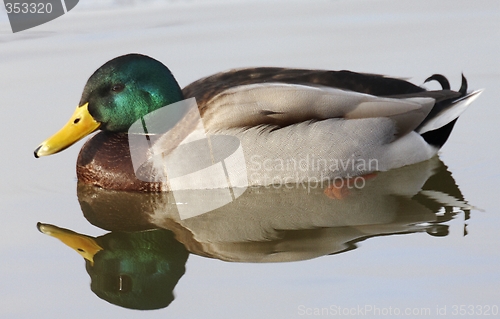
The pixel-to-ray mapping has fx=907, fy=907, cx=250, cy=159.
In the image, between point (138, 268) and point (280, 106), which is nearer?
point (138, 268)

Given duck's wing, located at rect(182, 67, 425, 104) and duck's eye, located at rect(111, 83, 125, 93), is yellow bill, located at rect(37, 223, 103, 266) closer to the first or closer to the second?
duck's eye, located at rect(111, 83, 125, 93)

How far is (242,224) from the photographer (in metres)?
7.09

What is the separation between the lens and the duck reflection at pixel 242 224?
633cm

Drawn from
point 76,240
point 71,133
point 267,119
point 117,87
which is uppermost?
point 117,87

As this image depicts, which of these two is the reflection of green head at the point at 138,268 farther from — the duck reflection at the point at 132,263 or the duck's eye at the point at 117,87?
the duck's eye at the point at 117,87

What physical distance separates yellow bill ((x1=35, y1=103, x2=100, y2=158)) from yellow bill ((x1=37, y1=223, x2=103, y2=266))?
28.5 inches

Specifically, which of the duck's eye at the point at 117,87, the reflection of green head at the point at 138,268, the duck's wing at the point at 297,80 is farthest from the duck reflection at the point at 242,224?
the duck's eye at the point at 117,87

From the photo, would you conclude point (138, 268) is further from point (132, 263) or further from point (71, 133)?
point (71, 133)

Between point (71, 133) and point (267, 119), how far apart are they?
5.48 ft

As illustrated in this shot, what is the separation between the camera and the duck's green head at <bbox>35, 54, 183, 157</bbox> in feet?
25.2

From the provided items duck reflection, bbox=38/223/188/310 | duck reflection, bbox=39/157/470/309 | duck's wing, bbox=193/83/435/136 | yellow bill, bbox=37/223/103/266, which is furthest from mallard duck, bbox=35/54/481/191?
duck reflection, bbox=38/223/188/310

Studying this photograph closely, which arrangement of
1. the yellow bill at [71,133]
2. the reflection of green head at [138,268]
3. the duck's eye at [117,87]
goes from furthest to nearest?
the duck's eye at [117,87]
the yellow bill at [71,133]
the reflection of green head at [138,268]

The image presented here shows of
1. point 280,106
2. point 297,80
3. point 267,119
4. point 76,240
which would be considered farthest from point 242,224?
point 297,80

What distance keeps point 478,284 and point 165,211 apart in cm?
277
